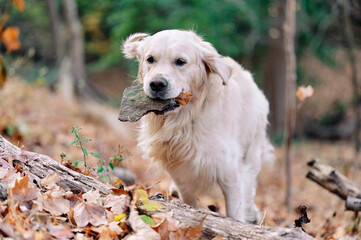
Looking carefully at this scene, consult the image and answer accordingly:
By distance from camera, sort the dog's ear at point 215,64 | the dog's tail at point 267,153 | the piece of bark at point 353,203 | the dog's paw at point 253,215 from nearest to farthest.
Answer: the dog's ear at point 215,64
the piece of bark at point 353,203
the dog's paw at point 253,215
the dog's tail at point 267,153

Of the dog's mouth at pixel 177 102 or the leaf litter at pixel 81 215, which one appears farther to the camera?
the dog's mouth at pixel 177 102

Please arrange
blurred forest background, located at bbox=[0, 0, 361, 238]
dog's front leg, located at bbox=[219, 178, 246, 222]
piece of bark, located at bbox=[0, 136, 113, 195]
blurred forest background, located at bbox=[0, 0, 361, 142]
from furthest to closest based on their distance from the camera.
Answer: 1. blurred forest background, located at bbox=[0, 0, 361, 142]
2. blurred forest background, located at bbox=[0, 0, 361, 238]
3. dog's front leg, located at bbox=[219, 178, 246, 222]
4. piece of bark, located at bbox=[0, 136, 113, 195]

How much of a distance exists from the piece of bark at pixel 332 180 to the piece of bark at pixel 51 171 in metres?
2.34

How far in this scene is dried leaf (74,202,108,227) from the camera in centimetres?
214

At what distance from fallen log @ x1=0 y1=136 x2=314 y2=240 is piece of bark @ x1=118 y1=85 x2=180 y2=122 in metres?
0.56

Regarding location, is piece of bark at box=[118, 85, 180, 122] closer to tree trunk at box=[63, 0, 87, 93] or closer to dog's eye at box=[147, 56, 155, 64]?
dog's eye at box=[147, 56, 155, 64]

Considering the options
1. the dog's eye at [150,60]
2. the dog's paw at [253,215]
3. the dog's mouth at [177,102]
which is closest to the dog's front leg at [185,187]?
the dog's paw at [253,215]

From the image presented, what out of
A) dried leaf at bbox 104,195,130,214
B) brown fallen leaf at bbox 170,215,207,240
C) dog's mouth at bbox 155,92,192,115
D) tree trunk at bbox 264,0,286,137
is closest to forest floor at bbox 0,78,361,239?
dog's mouth at bbox 155,92,192,115

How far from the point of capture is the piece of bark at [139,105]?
286 cm

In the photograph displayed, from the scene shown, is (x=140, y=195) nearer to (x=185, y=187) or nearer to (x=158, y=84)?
(x=158, y=84)

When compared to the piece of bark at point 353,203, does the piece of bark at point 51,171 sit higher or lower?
lower

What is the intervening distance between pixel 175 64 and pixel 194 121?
0.52m

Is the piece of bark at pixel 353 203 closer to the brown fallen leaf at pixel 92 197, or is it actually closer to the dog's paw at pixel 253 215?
the dog's paw at pixel 253 215

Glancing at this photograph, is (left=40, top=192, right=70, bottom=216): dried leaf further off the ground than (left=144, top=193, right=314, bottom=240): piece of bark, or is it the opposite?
(left=144, top=193, right=314, bottom=240): piece of bark
